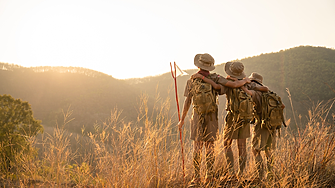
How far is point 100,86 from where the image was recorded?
98.2 feet

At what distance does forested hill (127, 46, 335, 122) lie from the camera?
3152 cm

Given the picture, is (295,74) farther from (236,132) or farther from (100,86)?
(236,132)

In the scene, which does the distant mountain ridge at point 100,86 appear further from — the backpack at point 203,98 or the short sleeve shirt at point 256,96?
the backpack at point 203,98

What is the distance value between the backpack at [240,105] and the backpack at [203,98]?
0.92 feet

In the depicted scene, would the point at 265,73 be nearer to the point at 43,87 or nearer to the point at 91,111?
the point at 91,111

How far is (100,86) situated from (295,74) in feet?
109

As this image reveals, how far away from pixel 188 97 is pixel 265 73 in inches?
1614

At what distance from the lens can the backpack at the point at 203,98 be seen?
2.74 m

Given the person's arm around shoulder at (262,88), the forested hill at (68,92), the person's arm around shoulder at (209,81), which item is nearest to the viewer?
the person's arm around shoulder at (209,81)

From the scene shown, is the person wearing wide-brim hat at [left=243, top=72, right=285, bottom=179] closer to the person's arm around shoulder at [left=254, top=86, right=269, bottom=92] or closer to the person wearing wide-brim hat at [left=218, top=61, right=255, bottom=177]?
the person's arm around shoulder at [left=254, top=86, right=269, bottom=92]

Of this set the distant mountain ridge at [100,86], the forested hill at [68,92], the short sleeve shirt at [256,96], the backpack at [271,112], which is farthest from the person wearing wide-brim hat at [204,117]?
the forested hill at [68,92]

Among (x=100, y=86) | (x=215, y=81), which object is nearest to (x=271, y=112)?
(x=215, y=81)

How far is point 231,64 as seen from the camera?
306cm

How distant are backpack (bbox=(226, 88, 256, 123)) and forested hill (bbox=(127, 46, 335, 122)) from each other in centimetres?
2774
